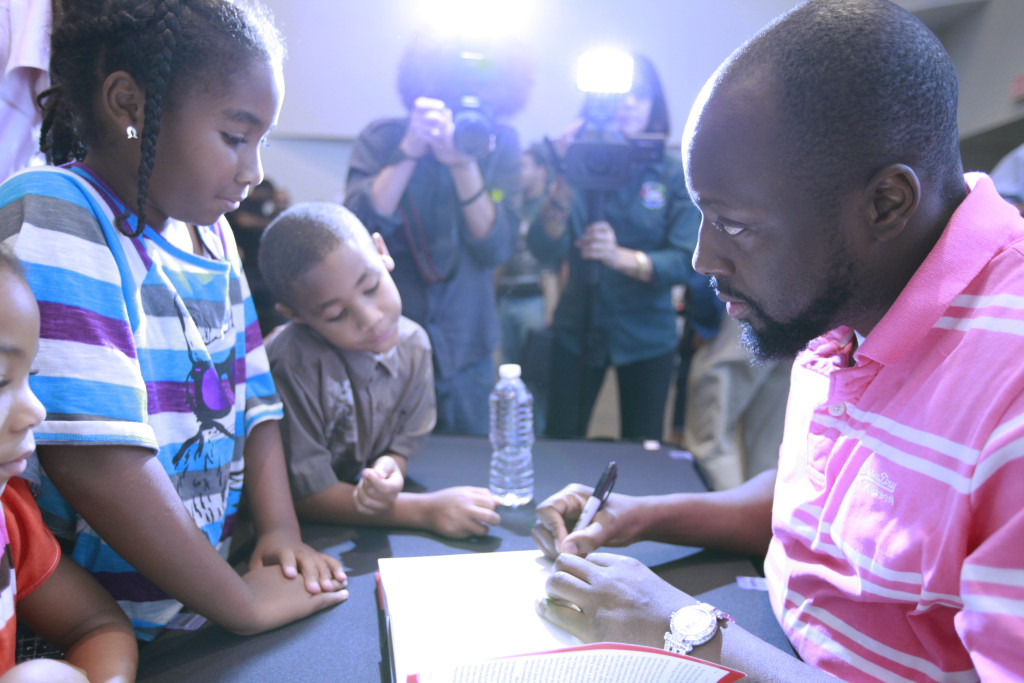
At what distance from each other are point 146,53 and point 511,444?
90cm

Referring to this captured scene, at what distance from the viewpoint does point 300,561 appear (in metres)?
0.93

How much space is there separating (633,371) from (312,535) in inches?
49.5

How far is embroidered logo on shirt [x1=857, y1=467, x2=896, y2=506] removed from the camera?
0.66 m

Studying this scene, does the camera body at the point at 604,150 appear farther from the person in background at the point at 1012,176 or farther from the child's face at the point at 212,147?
the child's face at the point at 212,147

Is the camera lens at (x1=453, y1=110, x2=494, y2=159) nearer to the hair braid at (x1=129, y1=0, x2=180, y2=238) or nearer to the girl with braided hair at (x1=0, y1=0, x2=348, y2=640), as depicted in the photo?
the girl with braided hair at (x1=0, y1=0, x2=348, y2=640)

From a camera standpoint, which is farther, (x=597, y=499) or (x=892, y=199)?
(x=597, y=499)

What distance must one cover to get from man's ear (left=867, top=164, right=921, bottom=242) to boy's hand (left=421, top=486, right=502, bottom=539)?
66 cm

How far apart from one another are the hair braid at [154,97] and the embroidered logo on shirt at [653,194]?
143 cm

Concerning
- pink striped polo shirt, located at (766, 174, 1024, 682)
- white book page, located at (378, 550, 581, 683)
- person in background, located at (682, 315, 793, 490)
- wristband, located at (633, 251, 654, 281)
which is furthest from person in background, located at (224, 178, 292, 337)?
person in background, located at (682, 315, 793, 490)

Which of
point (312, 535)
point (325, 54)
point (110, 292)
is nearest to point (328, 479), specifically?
point (312, 535)

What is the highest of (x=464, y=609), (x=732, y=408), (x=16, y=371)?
(x=16, y=371)

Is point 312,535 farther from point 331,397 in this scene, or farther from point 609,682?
point 609,682

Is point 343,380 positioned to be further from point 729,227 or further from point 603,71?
point 603,71

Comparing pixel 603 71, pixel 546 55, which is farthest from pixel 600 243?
pixel 546 55
